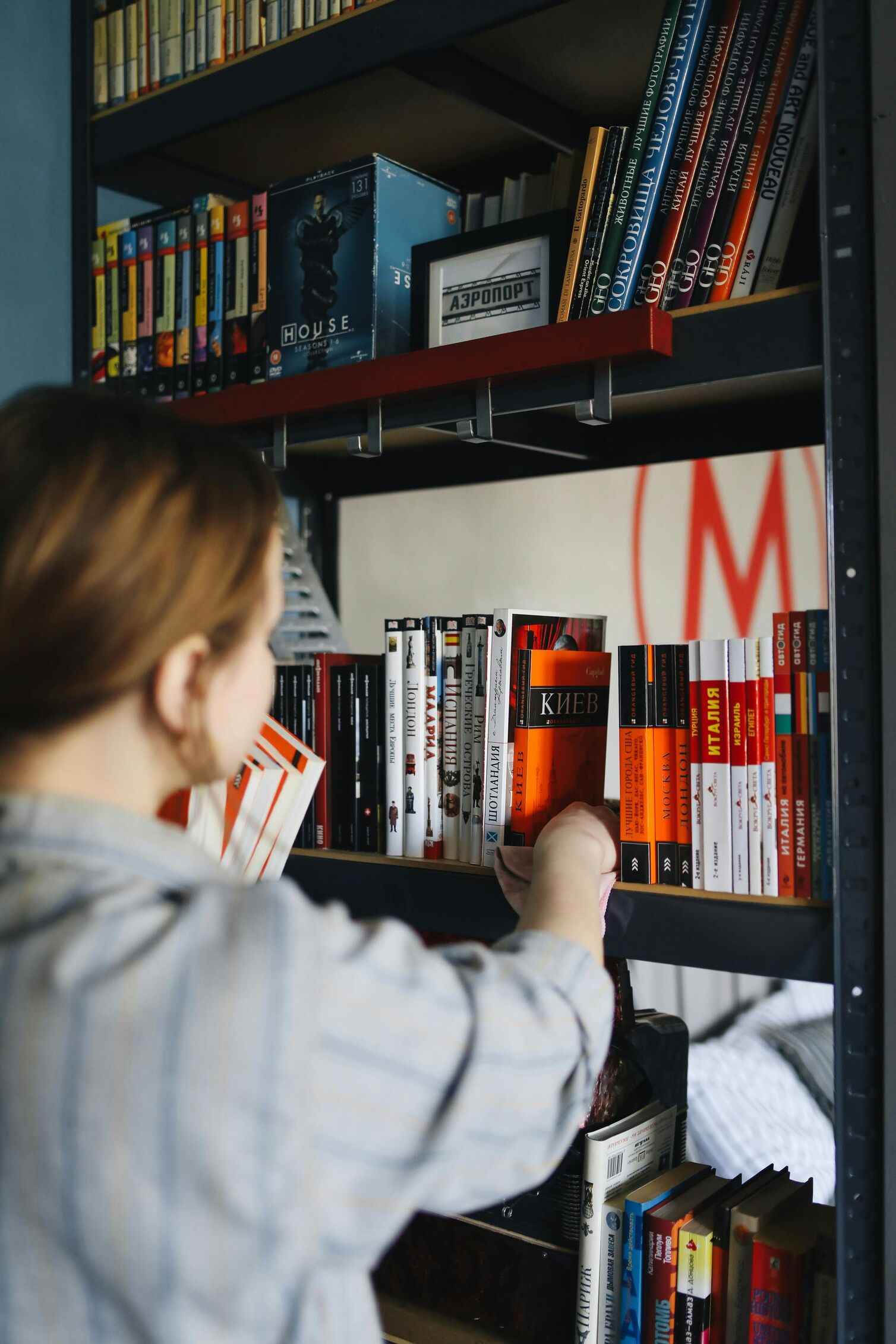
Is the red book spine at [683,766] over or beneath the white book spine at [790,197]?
beneath

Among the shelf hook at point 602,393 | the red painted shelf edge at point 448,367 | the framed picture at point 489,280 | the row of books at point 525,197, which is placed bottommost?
the shelf hook at point 602,393

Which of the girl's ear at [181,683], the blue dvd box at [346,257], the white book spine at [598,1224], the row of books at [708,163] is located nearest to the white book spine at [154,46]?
the blue dvd box at [346,257]

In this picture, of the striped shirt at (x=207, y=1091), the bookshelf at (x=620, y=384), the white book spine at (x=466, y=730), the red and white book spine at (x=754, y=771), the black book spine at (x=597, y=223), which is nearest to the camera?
the striped shirt at (x=207, y=1091)

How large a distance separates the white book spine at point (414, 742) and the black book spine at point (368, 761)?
51 millimetres

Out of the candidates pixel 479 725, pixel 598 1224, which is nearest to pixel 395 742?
pixel 479 725

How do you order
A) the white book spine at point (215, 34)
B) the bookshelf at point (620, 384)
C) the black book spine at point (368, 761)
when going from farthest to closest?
the white book spine at point (215, 34), the black book spine at point (368, 761), the bookshelf at point (620, 384)

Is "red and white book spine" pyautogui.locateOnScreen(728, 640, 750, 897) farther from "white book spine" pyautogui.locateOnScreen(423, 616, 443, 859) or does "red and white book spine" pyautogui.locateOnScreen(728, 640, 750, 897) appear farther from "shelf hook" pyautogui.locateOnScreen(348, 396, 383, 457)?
"shelf hook" pyautogui.locateOnScreen(348, 396, 383, 457)

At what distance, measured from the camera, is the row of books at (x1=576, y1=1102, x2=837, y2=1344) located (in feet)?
3.38

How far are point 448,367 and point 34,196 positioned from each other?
2.76 feet

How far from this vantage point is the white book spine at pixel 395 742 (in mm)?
1283

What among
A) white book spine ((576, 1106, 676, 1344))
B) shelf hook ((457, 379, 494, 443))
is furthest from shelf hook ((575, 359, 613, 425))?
white book spine ((576, 1106, 676, 1344))

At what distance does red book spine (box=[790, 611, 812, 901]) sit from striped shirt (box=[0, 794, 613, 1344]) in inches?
18.0

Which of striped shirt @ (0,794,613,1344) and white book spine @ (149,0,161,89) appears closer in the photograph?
striped shirt @ (0,794,613,1344)

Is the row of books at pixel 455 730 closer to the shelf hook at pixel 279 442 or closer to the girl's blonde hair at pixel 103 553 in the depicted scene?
the shelf hook at pixel 279 442
